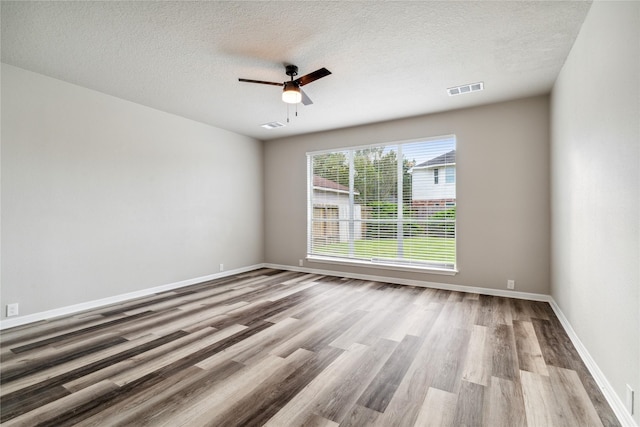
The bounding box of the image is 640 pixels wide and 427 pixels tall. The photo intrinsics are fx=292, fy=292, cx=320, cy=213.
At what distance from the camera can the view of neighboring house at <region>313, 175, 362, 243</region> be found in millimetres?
5789

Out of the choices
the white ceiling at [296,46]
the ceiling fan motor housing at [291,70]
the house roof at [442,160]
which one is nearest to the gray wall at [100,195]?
the white ceiling at [296,46]

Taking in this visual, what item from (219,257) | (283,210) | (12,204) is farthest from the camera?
(283,210)

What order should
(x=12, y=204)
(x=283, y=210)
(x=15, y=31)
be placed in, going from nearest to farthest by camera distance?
(x=15, y=31)
(x=12, y=204)
(x=283, y=210)

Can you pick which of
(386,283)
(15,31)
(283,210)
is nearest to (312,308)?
(386,283)

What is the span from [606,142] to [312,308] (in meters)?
3.27

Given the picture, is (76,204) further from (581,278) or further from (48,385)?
(581,278)

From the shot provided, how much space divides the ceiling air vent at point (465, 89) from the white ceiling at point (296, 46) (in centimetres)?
11

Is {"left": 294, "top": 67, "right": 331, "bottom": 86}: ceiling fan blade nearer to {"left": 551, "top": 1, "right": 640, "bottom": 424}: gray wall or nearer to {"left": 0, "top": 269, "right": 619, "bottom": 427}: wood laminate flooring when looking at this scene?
{"left": 551, "top": 1, "right": 640, "bottom": 424}: gray wall

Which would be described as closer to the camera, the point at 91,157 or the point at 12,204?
the point at 12,204

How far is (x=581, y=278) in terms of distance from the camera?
8.57ft

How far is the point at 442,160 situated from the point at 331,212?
230cm

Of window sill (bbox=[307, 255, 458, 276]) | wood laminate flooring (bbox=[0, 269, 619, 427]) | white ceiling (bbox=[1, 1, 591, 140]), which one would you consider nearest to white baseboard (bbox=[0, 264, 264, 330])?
wood laminate flooring (bbox=[0, 269, 619, 427])

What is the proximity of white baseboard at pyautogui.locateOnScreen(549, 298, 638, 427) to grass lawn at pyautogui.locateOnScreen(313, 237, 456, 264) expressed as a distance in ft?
6.10

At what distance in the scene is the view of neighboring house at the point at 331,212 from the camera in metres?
5.79
